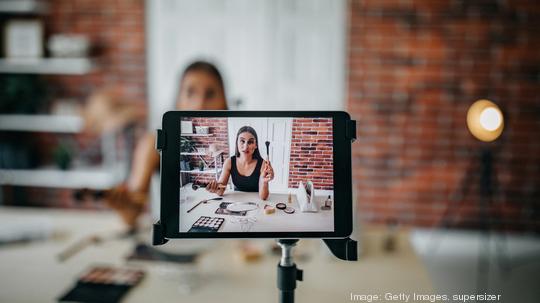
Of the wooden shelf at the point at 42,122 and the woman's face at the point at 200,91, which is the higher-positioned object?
the woman's face at the point at 200,91

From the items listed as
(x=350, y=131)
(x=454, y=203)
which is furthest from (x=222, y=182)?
(x=454, y=203)

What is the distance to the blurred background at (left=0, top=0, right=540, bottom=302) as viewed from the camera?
141 inches

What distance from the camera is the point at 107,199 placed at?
1937mm

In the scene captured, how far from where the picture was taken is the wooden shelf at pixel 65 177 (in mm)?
3797

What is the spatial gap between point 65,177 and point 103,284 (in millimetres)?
2441

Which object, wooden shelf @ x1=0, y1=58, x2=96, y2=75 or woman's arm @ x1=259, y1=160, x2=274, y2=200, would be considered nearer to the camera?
woman's arm @ x1=259, y1=160, x2=274, y2=200

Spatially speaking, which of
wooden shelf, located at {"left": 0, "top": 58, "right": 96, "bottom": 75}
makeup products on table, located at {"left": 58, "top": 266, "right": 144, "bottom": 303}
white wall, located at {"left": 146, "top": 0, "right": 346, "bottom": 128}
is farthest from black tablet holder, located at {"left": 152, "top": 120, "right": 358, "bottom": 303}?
wooden shelf, located at {"left": 0, "top": 58, "right": 96, "bottom": 75}

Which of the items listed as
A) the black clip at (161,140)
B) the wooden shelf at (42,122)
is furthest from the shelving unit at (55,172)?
the black clip at (161,140)

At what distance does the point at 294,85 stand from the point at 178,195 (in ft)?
9.19

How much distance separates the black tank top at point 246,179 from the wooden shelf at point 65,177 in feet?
9.62

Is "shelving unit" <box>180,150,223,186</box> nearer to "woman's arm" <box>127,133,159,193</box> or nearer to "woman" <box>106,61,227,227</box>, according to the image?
"woman" <box>106,61,227,227</box>

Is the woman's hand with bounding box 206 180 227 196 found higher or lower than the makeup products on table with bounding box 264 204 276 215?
higher

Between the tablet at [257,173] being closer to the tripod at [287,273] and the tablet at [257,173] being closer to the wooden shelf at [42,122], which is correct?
the tripod at [287,273]

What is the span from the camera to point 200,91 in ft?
6.93
